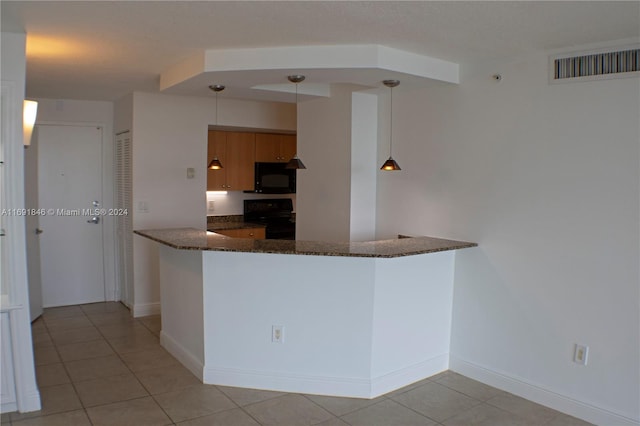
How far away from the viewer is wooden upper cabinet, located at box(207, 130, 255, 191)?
5.95m

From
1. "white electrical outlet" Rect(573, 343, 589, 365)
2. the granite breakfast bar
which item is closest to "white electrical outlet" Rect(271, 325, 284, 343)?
the granite breakfast bar

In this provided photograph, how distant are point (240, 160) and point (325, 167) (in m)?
1.70

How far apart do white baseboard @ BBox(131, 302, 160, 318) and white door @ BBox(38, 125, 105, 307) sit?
88 cm

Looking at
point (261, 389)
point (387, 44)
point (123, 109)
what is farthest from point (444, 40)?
point (123, 109)

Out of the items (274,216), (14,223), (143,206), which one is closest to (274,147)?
(274,216)

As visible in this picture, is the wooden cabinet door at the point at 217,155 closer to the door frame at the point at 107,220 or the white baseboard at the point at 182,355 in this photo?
the door frame at the point at 107,220

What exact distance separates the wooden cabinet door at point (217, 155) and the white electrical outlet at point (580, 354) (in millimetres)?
4080

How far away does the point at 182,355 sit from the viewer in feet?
13.0

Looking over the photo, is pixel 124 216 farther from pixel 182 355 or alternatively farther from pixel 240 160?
pixel 182 355

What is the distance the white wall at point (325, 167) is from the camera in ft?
14.8

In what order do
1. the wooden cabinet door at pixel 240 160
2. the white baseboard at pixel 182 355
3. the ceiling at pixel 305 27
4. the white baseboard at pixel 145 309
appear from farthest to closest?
1. the wooden cabinet door at pixel 240 160
2. the white baseboard at pixel 145 309
3. the white baseboard at pixel 182 355
4. the ceiling at pixel 305 27

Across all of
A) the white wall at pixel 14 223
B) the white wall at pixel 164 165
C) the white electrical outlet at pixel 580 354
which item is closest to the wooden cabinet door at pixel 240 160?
the white wall at pixel 164 165

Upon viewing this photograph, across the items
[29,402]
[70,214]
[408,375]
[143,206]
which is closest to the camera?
[29,402]

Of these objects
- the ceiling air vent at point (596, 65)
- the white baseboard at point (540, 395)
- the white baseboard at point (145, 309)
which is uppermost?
the ceiling air vent at point (596, 65)
